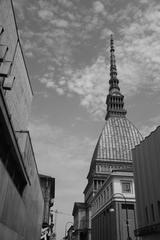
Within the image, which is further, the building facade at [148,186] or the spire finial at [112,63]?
the spire finial at [112,63]

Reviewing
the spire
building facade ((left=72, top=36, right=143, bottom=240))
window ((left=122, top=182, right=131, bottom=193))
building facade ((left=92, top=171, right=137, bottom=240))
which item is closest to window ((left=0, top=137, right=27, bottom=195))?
building facade ((left=92, top=171, right=137, bottom=240))

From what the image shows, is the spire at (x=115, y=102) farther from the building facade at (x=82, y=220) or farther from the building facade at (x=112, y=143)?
the building facade at (x=82, y=220)

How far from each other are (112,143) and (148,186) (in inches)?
4062

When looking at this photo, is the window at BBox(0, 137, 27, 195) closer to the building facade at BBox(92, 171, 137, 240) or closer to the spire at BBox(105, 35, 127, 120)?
the building facade at BBox(92, 171, 137, 240)

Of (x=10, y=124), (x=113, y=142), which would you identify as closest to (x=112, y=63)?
(x=113, y=142)

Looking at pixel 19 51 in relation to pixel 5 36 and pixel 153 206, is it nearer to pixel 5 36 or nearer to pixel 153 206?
pixel 5 36

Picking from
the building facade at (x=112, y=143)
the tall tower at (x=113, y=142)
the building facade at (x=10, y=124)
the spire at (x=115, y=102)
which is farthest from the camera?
the spire at (x=115, y=102)

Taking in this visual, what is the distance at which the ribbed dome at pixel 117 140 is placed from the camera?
125738mm

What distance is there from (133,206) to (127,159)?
228 feet

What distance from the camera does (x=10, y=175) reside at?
14430 mm

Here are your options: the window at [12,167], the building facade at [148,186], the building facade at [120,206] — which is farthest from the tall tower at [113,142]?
the window at [12,167]

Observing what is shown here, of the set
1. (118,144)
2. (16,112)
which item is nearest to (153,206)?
(16,112)

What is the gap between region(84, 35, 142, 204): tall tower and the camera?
381 feet

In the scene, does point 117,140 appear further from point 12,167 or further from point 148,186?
point 12,167
